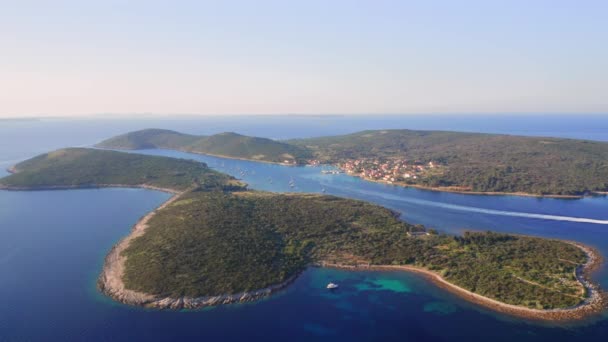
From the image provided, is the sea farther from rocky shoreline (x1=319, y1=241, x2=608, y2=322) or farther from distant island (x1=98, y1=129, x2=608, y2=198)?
distant island (x1=98, y1=129, x2=608, y2=198)

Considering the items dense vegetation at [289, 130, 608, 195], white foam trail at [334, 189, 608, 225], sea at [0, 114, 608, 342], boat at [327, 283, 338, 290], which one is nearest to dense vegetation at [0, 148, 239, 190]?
sea at [0, 114, 608, 342]

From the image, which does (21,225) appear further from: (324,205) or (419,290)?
(419,290)

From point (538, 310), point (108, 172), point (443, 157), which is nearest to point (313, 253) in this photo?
point (538, 310)

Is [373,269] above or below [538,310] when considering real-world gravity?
below

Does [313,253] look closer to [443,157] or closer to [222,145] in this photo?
[443,157]

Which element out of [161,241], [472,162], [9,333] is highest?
[472,162]

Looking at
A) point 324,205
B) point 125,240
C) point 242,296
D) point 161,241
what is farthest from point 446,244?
point 125,240

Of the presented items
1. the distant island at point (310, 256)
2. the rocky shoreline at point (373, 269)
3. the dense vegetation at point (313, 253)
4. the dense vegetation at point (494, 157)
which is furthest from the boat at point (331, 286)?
the dense vegetation at point (494, 157)
